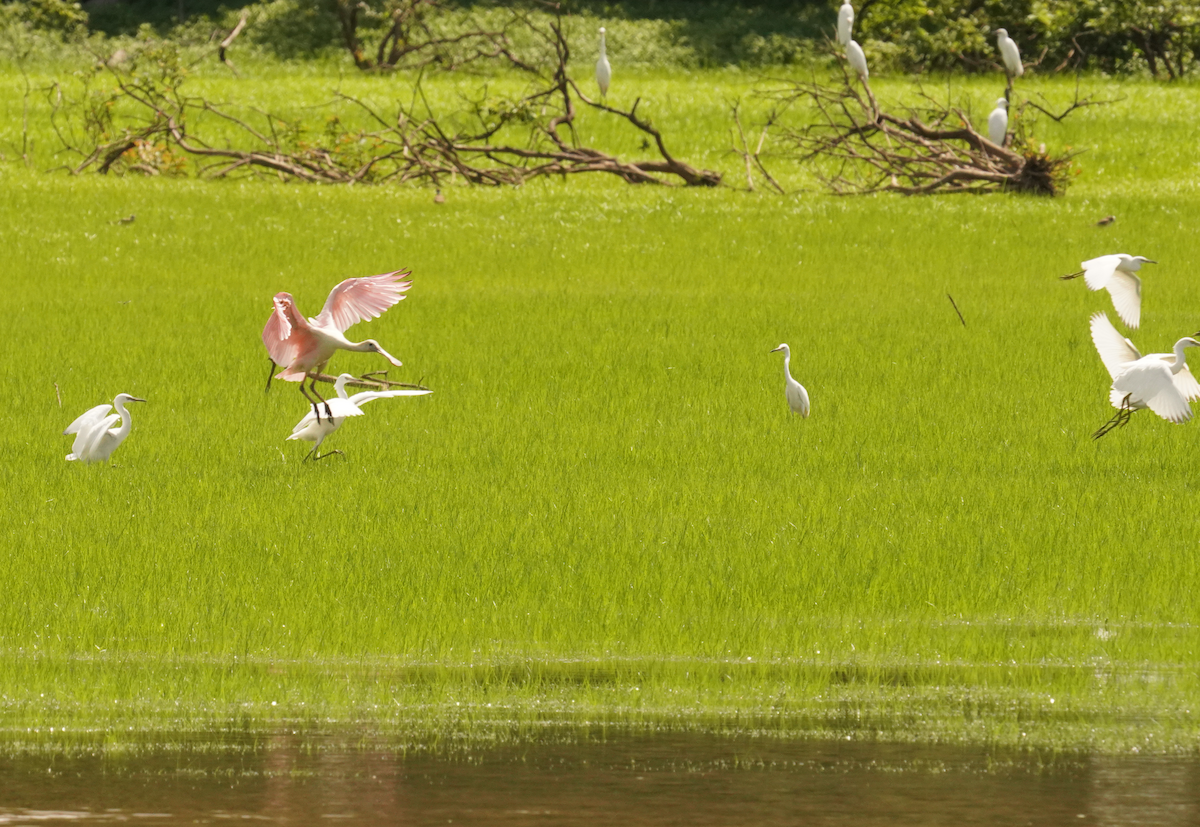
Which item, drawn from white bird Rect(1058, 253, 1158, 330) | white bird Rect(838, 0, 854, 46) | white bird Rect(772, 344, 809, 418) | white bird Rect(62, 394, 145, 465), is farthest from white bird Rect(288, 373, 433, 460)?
white bird Rect(838, 0, 854, 46)

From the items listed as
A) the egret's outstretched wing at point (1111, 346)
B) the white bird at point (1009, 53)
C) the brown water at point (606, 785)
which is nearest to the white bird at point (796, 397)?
the egret's outstretched wing at point (1111, 346)

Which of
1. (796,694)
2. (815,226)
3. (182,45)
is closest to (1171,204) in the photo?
(815,226)

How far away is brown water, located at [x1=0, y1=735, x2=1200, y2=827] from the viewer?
235 inches

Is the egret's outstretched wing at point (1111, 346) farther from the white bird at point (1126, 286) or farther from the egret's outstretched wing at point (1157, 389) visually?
the white bird at point (1126, 286)

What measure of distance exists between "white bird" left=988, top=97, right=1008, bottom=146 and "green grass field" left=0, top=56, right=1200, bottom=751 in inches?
180

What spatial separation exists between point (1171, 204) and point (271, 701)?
2530 centimetres

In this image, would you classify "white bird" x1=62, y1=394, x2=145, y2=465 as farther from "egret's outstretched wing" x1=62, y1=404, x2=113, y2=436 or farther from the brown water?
the brown water

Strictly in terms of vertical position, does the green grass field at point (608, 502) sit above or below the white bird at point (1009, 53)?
below

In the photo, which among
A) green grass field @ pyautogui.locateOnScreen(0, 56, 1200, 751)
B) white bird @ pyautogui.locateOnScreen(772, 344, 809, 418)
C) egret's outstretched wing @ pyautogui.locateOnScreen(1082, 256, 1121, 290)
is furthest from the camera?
white bird @ pyautogui.locateOnScreen(772, 344, 809, 418)

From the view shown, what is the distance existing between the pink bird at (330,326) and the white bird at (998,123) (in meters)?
20.0

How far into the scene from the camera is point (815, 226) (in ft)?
91.8

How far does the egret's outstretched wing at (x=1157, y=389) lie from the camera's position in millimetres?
11898

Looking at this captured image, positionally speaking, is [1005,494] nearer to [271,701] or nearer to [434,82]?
[271,701]

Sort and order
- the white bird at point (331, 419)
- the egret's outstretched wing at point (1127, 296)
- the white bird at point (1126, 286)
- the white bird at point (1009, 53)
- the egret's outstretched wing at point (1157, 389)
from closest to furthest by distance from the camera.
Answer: the egret's outstretched wing at point (1157, 389), the white bird at point (331, 419), the white bird at point (1126, 286), the egret's outstretched wing at point (1127, 296), the white bird at point (1009, 53)
